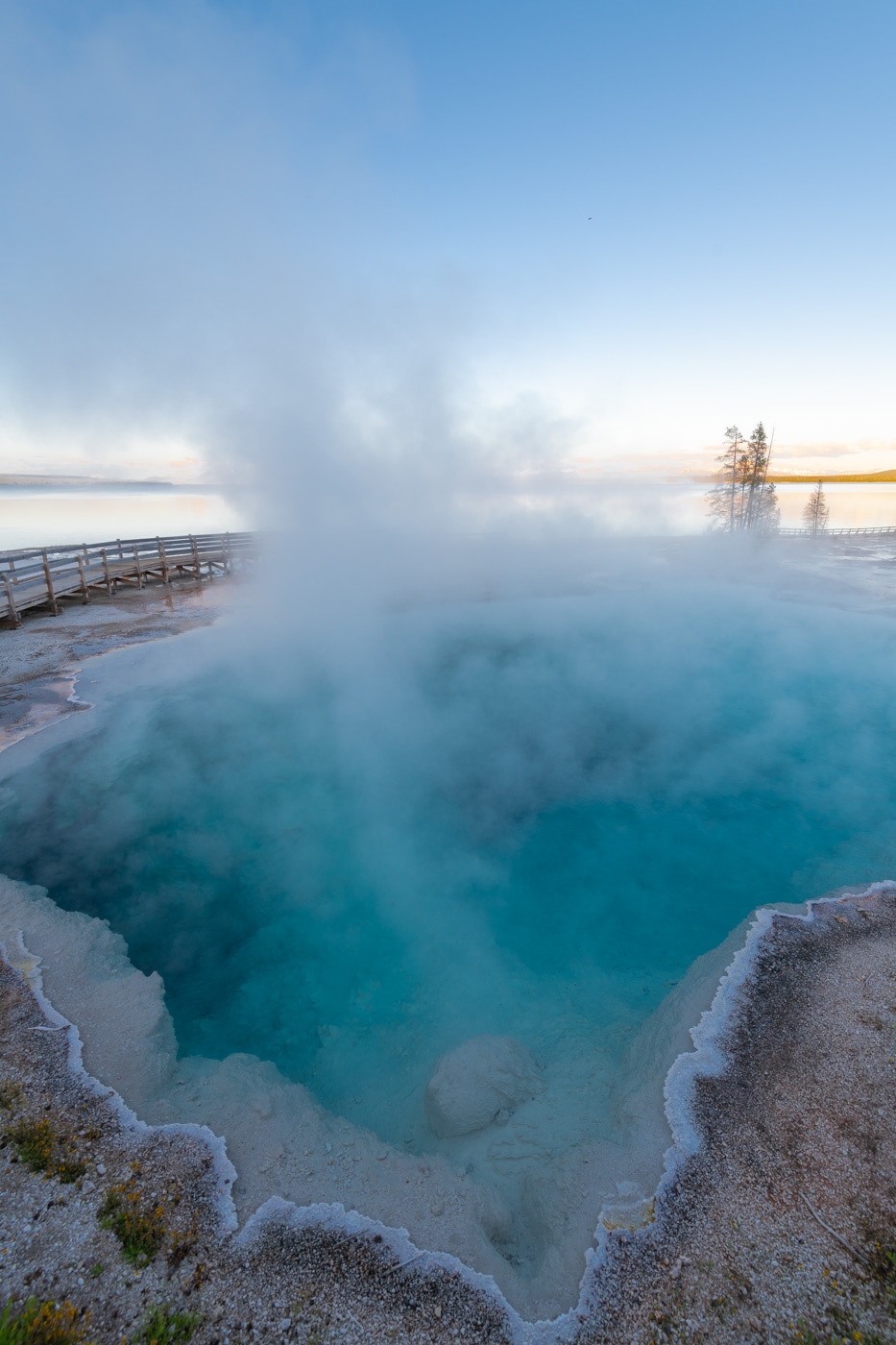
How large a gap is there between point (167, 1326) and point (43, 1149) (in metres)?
1.30

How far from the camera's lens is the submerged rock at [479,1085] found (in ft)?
14.6

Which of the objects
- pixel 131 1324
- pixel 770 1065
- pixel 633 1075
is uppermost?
pixel 131 1324

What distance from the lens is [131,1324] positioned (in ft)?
8.52

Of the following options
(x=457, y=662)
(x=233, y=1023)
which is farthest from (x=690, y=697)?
(x=233, y=1023)

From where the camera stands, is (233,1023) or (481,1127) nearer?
(481,1127)

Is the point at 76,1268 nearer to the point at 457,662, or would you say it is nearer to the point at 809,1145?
the point at 809,1145

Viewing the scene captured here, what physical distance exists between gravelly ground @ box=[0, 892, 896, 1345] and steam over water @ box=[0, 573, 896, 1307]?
611 mm

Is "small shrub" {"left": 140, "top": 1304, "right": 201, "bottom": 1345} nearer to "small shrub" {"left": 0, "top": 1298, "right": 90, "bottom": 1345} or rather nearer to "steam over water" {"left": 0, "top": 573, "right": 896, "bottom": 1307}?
"small shrub" {"left": 0, "top": 1298, "right": 90, "bottom": 1345}

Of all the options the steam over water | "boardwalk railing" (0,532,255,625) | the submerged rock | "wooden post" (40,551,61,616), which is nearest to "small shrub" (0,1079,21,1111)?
the steam over water

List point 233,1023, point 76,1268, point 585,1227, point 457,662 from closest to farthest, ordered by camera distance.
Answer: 1. point 76,1268
2. point 585,1227
3. point 233,1023
4. point 457,662

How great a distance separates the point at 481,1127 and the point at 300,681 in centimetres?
931

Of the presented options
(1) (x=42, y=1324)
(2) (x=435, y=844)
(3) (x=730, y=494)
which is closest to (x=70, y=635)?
(2) (x=435, y=844)

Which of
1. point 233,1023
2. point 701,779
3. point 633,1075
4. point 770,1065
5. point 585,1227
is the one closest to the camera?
point 585,1227

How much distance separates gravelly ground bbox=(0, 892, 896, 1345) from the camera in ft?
8.86
